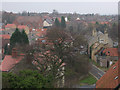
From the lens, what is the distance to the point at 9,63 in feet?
66.5

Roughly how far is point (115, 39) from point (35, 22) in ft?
112

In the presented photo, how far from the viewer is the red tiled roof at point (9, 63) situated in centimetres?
1933

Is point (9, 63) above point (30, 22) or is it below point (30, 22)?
below

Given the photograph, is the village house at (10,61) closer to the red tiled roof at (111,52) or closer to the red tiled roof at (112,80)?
the red tiled roof at (112,80)

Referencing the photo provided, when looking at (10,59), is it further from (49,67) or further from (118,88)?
(118,88)

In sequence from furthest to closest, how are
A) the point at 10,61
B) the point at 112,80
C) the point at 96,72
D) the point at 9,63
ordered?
the point at 96,72, the point at 10,61, the point at 9,63, the point at 112,80

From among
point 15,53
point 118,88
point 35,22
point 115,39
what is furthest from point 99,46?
point 35,22

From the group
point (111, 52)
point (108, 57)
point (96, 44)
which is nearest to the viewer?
point (108, 57)

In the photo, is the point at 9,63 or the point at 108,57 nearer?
the point at 9,63

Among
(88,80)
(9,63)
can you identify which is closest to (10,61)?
(9,63)

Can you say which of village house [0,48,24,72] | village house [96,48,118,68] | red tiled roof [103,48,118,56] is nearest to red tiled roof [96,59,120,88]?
village house [0,48,24,72]

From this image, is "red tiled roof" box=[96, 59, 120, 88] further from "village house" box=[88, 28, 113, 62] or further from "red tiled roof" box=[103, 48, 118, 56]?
"village house" box=[88, 28, 113, 62]

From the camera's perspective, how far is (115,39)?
45125 millimetres

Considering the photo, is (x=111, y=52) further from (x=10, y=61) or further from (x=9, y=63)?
(x=9, y=63)
